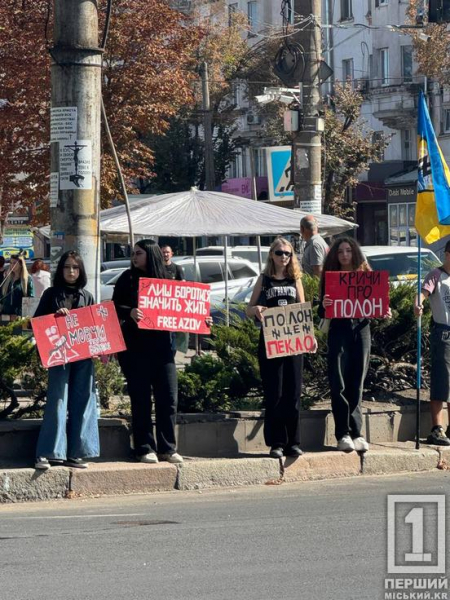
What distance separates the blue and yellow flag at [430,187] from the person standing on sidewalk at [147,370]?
9.31 feet

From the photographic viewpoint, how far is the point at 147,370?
9.63 meters

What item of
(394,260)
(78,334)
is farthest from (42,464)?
(394,260)

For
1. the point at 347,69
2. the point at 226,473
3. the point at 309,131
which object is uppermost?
the point at 347,69

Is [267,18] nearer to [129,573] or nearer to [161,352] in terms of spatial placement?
[161,352]

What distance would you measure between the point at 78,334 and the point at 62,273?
20.2 inches

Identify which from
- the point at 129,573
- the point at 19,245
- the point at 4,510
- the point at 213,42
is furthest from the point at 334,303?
the point at 213,42

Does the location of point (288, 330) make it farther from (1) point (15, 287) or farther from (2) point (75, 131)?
(1) point (15, 287)

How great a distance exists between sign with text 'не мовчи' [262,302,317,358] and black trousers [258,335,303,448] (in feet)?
0.31

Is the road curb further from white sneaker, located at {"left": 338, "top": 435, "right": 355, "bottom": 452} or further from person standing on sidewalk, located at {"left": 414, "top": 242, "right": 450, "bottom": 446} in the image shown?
person standing on sidewalk, located at {"left": 414, "top": 242, "right": 450, "bottom": 446}

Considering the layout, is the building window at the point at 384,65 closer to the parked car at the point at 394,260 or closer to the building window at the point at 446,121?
the building window at the point at 446,121

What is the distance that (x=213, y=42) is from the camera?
47.8 metres

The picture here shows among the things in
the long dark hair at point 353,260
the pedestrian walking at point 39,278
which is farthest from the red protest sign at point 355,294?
the pedestrian walking at point 39,278

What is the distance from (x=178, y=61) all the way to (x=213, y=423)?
14203 mm

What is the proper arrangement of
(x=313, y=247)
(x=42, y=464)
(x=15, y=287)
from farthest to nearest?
(x=15, y=287) < (x=313, y=247) < (x=42, y=464)
